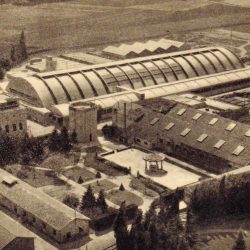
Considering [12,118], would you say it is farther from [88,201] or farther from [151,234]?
[151,234]

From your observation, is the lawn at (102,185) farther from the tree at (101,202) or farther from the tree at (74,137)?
the tree at (74,137)

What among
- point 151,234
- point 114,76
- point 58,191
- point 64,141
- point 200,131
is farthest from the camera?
point 114,76

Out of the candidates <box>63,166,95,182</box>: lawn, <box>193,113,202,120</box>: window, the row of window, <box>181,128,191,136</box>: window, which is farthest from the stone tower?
<box>193,113,202,120</box>: window

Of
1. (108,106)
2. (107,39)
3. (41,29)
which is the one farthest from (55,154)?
(41,29)

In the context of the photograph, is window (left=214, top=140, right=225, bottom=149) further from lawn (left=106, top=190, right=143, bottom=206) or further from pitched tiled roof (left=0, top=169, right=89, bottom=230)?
pitched tiled roof (left=0, top=169, right=89, bottom=230)

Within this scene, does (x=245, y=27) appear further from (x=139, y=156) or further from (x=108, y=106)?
(x=139, y=156)

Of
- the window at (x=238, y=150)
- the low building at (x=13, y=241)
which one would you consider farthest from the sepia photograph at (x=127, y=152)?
the window at (x=238, y=150)

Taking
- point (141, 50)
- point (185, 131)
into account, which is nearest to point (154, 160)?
point (185, 131)
